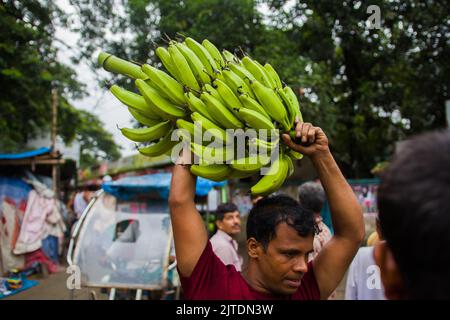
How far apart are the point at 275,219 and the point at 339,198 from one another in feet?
0.94

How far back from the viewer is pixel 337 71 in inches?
451

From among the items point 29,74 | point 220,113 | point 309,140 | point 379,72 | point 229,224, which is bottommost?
point 229,224

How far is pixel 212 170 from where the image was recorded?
151cm

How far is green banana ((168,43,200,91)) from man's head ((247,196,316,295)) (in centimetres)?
64

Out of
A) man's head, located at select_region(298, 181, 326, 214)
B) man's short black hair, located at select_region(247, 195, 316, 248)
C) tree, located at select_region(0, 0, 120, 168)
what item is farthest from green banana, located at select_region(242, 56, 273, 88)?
tree, located at select_region(0, 0, 120, 168)

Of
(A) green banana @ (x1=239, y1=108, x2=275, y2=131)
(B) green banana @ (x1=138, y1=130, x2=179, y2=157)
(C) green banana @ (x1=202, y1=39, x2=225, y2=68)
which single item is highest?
(C) green banana @ (x1=202, y1=39, x2=225, y2=68)

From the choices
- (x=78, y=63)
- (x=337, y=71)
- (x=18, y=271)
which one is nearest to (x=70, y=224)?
(x=18, y=271)

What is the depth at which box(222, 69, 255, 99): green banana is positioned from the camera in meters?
1.54

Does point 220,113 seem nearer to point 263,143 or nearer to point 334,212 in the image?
point 263,143

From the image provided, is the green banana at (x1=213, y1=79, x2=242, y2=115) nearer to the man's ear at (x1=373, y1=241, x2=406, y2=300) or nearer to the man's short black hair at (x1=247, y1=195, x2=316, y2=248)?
the man's short black hair at (x1=247, y1=195, x2=316, y2=248)

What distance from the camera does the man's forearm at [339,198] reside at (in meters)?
1.60

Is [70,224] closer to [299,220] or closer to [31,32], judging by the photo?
[31,32]

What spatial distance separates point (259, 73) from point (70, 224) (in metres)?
12.0
